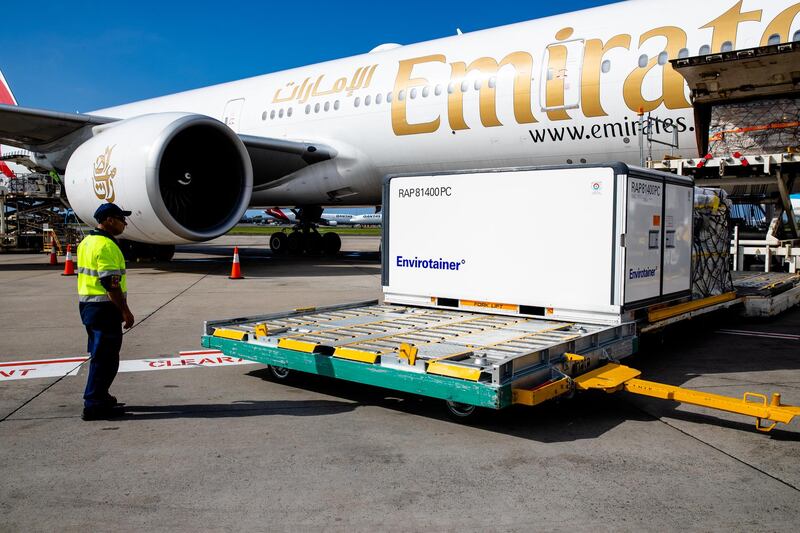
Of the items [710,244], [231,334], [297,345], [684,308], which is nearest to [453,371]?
[297,345]

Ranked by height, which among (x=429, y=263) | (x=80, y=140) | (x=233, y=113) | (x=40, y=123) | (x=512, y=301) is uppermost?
(x=233, y=113)

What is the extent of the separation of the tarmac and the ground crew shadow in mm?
21

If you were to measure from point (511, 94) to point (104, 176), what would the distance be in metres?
7.17

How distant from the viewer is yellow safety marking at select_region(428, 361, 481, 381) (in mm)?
3838

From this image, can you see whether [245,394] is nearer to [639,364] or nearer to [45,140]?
[639,364]

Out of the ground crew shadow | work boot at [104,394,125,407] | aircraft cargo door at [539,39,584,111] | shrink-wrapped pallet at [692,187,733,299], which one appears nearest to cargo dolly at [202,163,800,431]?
the ground crew shadow

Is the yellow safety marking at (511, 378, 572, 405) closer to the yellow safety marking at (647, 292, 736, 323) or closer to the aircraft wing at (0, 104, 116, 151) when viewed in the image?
the yellow safety marking at (647, 292, 736, 323)

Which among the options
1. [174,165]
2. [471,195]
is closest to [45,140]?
[174,165]

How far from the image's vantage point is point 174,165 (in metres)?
13.1

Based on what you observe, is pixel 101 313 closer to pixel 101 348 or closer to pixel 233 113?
pixel 101 348

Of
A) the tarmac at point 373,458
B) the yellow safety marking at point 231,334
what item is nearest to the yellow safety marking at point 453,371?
the tarmac at point 373,458

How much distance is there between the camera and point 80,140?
13.9m

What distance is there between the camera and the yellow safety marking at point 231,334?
16.9 ft

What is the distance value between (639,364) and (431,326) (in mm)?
1831
